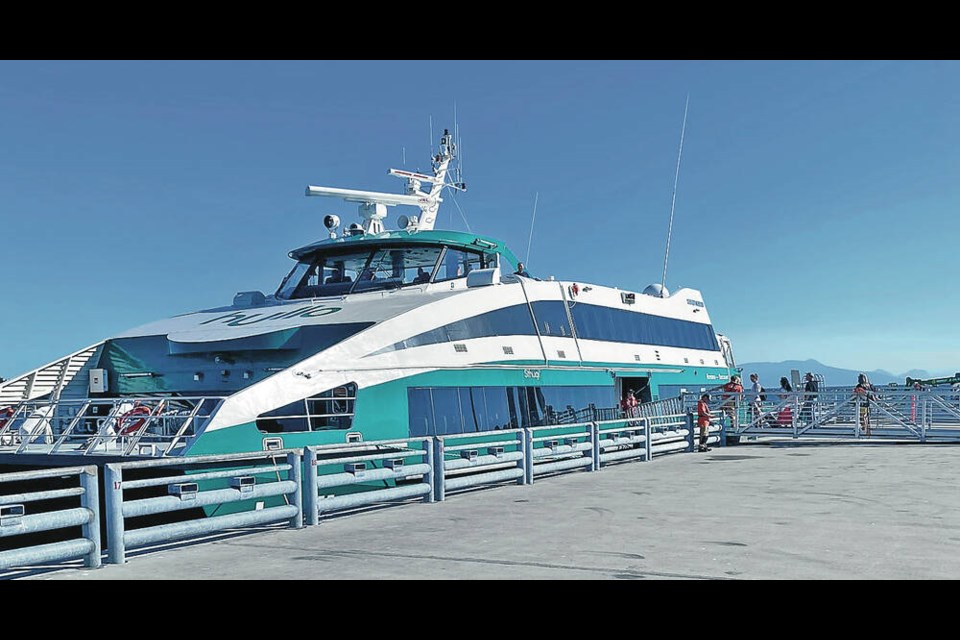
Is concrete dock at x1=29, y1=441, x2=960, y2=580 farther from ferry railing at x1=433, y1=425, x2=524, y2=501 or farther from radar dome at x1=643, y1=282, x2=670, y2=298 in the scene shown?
radar dome at x1=643, y1=282, x2=670, y2=298

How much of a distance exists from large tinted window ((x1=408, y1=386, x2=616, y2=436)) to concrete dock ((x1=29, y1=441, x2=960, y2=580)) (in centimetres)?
217

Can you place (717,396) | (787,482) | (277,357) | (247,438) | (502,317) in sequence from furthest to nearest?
(717,396) < (502,317) < (277,357) < (787,482) < (247,438)

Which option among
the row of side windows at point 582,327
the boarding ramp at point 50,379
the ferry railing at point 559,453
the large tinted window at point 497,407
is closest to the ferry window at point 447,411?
the large tinted window at point 497,407

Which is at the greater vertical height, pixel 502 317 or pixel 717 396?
pixel 502 317

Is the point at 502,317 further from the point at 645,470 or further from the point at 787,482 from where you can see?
the point at 787,482

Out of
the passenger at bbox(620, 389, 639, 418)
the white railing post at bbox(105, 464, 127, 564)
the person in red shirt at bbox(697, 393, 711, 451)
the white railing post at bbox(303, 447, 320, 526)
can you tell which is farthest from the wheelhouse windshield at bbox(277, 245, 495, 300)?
the white railing post at bbox(105, 464, 127, 564)

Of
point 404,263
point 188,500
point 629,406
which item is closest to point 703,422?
point 629,406

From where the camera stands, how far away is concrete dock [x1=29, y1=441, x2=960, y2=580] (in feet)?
22.9

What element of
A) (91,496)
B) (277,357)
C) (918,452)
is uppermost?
(277,357)

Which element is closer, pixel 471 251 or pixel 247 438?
pixel 247 438
